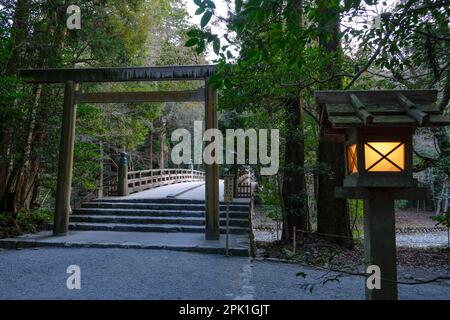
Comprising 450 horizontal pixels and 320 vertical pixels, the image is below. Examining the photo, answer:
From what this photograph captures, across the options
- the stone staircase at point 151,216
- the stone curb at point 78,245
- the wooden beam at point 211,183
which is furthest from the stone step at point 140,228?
the stone curb at point 78,245

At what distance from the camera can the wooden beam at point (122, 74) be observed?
25.9ft

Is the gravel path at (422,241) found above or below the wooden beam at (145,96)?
below

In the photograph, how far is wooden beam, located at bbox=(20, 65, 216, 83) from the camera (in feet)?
25.9

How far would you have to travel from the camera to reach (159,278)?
517 cm

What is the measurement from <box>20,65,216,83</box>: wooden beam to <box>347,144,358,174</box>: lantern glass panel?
5137 mm

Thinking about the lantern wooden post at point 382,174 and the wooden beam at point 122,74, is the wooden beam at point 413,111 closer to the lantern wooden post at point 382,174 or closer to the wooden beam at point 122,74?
the lantern wooden post at point 382,174

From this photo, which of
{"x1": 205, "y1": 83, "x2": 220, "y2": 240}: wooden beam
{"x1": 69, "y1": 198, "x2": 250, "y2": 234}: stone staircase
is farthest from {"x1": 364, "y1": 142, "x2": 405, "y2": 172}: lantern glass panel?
{"x1": 69, "y1": 198, "x2": 250, "y2": 234}: stone staircase

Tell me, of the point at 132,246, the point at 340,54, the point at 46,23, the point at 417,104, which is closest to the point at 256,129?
the point at 340,54

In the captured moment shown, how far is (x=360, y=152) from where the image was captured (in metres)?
2.94

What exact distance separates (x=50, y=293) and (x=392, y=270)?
4110 millimetres

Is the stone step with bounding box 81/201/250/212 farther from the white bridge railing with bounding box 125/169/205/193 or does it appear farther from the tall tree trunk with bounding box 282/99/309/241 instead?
the white bridge railing with bounding box 125/169/205/193

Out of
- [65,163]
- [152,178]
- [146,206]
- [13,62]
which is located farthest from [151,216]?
[152,178]
